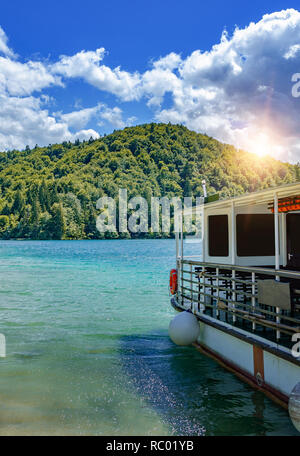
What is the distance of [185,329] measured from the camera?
7.98 metres

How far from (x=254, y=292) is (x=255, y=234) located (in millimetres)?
3467

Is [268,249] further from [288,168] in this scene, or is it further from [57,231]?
[57,231]

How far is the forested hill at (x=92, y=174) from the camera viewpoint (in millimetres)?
104312

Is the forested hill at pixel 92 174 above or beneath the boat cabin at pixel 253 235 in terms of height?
above

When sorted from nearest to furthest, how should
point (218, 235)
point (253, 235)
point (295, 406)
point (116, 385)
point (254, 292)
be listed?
point (295, 406) < point (254, 292) < point (116, 385) < point (253, 235) < point (218, 235)

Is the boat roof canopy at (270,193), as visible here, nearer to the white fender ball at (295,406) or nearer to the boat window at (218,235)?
the boat window at (218,235)

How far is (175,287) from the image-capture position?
33.0ft

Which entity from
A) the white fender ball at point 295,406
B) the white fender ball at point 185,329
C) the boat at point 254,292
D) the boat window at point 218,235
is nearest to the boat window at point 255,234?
the boat at point 254,292

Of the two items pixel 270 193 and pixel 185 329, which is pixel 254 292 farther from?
pixel 185 329

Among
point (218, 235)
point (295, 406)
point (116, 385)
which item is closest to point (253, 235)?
point (218, 235)

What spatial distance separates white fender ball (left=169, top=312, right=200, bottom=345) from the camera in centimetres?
800

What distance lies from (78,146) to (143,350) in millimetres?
131986

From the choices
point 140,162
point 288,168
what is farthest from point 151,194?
point 288,168

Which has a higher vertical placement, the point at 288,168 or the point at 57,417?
the point at 288,168
